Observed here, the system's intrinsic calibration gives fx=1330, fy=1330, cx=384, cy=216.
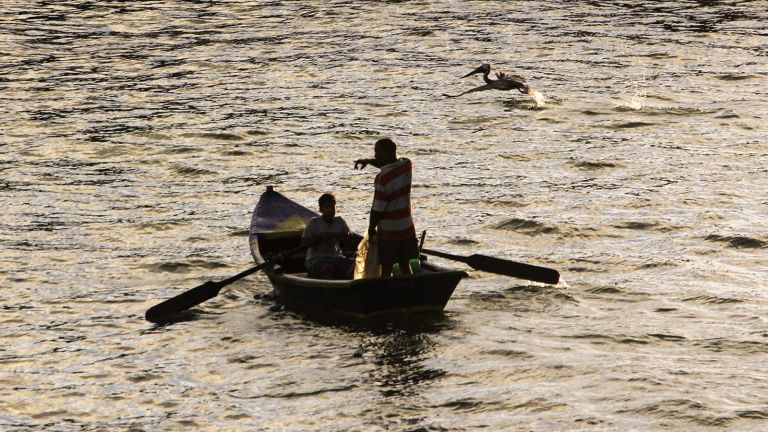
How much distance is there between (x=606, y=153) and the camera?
24047 millimetres

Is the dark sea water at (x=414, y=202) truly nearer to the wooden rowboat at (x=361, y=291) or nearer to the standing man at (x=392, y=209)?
the wooden rowboat at (x=361, y=291)

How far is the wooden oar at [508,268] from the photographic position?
15281 millimetres

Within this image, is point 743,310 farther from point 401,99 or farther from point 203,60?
point 203,60

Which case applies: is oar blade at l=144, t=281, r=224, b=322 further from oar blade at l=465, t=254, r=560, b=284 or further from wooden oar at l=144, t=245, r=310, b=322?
oar blade at l=465, t=254, r=560, b=284

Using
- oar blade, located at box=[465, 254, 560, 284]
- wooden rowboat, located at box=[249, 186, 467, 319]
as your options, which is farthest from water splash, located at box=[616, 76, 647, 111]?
wooden rowboat, located at box=[249, 186, 467, 319]

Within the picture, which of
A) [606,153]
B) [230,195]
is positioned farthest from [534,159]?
[230,195]

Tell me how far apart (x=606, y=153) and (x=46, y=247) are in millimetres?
10490

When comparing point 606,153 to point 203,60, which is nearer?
point 606,153

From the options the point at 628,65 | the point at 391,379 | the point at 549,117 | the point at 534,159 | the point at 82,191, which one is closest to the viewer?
the point at 391,379

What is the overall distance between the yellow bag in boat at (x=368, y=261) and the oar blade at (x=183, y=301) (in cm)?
179

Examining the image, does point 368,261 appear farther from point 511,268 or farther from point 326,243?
point 511,268

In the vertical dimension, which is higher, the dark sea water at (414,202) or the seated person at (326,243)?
the seated person at (326,243)

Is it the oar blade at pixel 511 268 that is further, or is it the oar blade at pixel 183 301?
the oar blade at pixel 511 268

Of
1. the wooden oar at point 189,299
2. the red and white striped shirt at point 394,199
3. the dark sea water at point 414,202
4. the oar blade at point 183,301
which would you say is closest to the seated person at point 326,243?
the wooden oar at point 189,299
